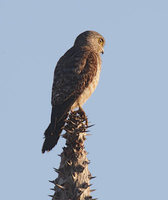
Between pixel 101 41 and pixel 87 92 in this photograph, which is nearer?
pixel 87 92

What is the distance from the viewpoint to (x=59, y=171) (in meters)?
4.14

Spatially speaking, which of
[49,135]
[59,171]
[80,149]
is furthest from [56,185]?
[49,135]

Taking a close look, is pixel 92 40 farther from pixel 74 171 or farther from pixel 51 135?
pixel 74 171

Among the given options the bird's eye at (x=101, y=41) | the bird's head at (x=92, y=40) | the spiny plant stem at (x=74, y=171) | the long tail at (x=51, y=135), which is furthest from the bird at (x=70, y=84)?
the spiny plant stem at (x=74, y=171)

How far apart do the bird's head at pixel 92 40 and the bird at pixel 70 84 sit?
533 millimetres

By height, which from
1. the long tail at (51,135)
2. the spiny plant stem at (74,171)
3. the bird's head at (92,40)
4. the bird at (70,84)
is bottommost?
the spiny plant stem at (74,171)

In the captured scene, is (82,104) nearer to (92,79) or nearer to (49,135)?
(92,79)

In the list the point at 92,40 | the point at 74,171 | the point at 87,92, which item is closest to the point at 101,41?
the point at 92,40

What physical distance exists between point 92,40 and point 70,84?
2.68 m

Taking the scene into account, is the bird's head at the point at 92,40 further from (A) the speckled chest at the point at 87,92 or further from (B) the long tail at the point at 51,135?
(B) the long tail at the point at 51,135

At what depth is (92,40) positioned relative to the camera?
993cm

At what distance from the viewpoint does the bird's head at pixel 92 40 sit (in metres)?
9.72

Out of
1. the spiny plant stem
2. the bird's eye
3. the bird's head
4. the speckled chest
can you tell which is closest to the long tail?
the speckled chest

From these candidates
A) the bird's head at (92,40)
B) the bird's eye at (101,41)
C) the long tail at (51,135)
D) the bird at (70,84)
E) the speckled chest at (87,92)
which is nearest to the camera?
the long tail at (51,135)
